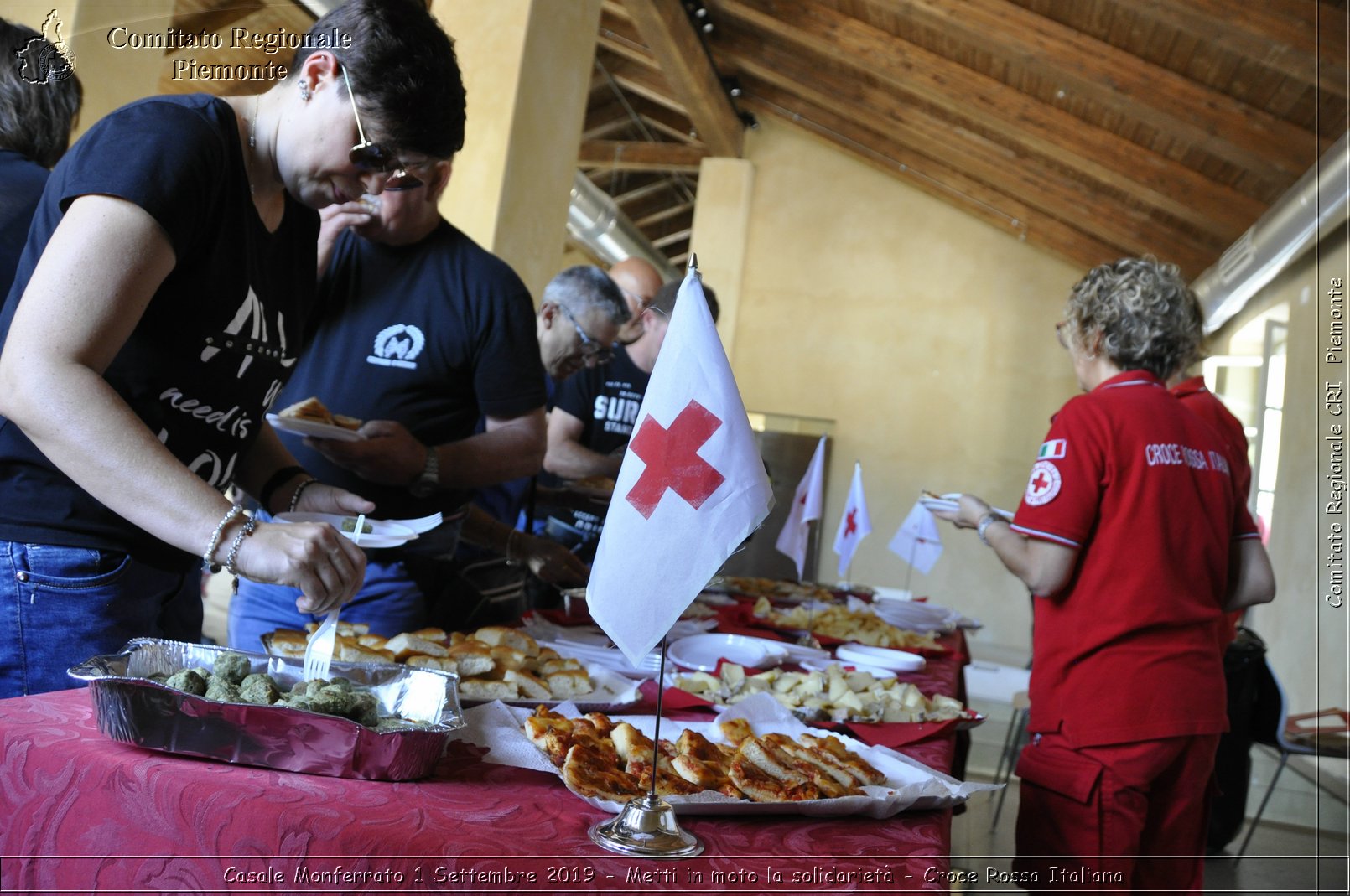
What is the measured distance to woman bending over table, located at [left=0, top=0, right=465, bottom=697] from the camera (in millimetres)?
1021

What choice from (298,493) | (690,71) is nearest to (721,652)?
(298,493)

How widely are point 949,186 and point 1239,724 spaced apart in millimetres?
6018

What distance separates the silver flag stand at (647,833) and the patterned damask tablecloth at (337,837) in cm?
1

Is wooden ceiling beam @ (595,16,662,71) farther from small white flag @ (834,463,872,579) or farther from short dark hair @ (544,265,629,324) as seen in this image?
small white flag @ (834,463,872,579)

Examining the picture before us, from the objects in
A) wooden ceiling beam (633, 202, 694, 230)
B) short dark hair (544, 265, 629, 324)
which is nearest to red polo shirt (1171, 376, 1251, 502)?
short dark hair (544, 265, 629, 324)

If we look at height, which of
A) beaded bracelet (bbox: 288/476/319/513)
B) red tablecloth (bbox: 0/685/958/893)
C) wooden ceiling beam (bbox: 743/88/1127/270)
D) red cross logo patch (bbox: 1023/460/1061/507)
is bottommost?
red tablecloth (bbox: 0/685/958/893)

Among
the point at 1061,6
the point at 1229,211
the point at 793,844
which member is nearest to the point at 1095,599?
the point at 793,844

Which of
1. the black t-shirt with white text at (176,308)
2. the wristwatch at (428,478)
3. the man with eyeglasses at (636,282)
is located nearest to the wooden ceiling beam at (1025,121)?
the man with eyeglasses at (636,282)

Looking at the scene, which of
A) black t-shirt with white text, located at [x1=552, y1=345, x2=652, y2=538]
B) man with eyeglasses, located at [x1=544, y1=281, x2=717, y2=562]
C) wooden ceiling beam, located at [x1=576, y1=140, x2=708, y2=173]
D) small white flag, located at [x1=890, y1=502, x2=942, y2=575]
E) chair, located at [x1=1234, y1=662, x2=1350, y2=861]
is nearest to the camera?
man with eyeglasses, located at [x1=544, y1=281, x2=717, y2=562]

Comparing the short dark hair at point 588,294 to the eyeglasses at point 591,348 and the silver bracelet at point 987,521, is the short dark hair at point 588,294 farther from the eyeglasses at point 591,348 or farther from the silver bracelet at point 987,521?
the silver bracelet at point 987,521

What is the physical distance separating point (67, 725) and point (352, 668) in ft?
0.87

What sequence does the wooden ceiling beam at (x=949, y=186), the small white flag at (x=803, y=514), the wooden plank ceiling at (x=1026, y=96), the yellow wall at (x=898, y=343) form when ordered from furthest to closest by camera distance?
the yellow wall at (x=898, y=343), the wooden ceiling beam at (x=949, y=186), the wooden plank ceiling at (x=1026, y=96), the small white flag at (x=803, y=514)

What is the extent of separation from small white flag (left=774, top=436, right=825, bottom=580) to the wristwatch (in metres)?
0.95

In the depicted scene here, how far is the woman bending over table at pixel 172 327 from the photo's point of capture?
3.35 ft
